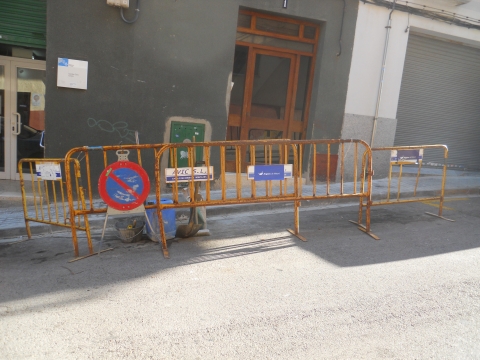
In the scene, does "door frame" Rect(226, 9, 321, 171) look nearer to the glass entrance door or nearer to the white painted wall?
the white painted wall

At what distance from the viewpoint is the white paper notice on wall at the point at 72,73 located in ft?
25.1

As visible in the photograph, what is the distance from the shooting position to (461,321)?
3762 mm

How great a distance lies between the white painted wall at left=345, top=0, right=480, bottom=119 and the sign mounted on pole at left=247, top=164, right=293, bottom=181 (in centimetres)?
445

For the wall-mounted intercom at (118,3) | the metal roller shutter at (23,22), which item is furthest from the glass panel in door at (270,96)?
the metal roller shutter at (23,22)

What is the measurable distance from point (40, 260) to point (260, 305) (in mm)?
3003

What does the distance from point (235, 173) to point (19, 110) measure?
15.3 feet

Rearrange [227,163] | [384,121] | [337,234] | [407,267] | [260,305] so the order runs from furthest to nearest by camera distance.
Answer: [384,121] < [227,163] < [337,234] < [407,267] < [260,305]

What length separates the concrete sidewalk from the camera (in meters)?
6.64

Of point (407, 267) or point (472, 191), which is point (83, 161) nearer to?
point (407, 267)

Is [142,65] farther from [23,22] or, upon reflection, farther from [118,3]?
[23,22]

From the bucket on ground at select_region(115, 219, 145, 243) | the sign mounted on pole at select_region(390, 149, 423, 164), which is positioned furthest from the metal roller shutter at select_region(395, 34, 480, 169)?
the bucket on ground at select_region(115, 219, 145, 243)

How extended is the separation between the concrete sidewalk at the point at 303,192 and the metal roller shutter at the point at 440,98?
3.10ft

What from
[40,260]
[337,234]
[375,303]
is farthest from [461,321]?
[40,260]

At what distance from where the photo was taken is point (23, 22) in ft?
26.2
